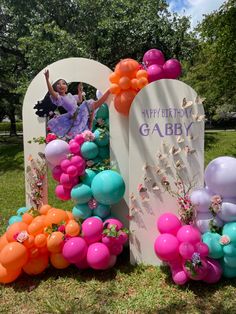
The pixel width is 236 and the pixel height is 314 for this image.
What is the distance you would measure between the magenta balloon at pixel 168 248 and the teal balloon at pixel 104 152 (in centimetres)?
132

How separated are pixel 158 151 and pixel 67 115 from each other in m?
1.39

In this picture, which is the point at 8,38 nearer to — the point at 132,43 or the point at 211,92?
the point at 132,43

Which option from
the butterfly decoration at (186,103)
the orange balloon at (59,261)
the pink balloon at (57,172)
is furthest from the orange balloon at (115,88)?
the orange balloon at (59,261)

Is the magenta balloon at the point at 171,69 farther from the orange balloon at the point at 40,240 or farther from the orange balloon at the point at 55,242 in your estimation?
the orange balloon at the point at 40,240

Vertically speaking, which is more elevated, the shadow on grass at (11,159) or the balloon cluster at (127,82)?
the balloon cluster at (127,82)

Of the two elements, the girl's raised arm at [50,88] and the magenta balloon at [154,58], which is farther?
the girl's raised arm at [50,88]

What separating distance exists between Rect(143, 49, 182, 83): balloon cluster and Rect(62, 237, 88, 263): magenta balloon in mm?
2035

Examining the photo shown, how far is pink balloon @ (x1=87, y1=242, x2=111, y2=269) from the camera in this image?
3.66 metres

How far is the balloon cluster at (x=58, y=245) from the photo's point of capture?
12.1 feet

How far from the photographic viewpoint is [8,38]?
16016mm

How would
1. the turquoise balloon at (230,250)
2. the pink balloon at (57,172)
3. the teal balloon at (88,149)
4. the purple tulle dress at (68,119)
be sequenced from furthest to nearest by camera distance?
the purple tulle dress at (68,119) < the pink balloon at (57,172) < the teal balloon at (88,149) < the turquoise balloon at (230,250)

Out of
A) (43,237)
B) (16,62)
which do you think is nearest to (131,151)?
(43,237)

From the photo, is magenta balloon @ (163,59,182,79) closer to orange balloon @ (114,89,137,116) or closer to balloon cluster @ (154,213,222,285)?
orange balloon @ (114,89,137,116)

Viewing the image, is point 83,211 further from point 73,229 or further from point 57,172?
point 57,172
